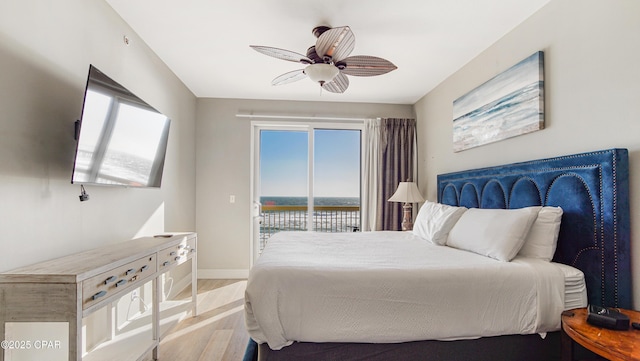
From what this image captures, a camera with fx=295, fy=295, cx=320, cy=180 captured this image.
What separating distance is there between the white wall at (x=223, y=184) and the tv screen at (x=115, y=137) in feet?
5.55

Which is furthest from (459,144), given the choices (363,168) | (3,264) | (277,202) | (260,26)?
(3,264)

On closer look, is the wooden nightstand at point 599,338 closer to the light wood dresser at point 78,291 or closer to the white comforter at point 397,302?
the white comforter at point 397,302

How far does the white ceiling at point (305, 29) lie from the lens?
2.16m

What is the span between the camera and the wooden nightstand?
1.15 meters

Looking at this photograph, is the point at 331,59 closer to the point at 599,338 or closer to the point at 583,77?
the point at 583,77

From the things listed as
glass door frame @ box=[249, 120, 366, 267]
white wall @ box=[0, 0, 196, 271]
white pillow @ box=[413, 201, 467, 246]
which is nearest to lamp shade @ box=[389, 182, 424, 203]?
glass door frame @ box=[249, 120, 366, 267]

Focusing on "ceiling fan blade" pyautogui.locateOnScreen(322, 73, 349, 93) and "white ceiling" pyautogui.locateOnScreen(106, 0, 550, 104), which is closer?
"white ceiling" pyautogui.locateOnScreen(106, 0, 550, 104)

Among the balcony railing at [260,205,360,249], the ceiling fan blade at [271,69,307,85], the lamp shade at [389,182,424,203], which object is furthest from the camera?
the balcony railing at [260,205,360,249]

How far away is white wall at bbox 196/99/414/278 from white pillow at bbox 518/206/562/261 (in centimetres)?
333

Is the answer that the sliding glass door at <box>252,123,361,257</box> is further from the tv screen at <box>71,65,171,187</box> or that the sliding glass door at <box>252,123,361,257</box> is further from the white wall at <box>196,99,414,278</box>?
the tv screen at <box>71,65,171,187</box>

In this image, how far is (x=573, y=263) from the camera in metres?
1.82

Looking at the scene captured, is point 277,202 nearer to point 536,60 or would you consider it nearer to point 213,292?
point 213,292

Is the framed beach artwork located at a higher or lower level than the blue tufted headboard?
higher

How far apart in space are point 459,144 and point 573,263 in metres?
1.61
